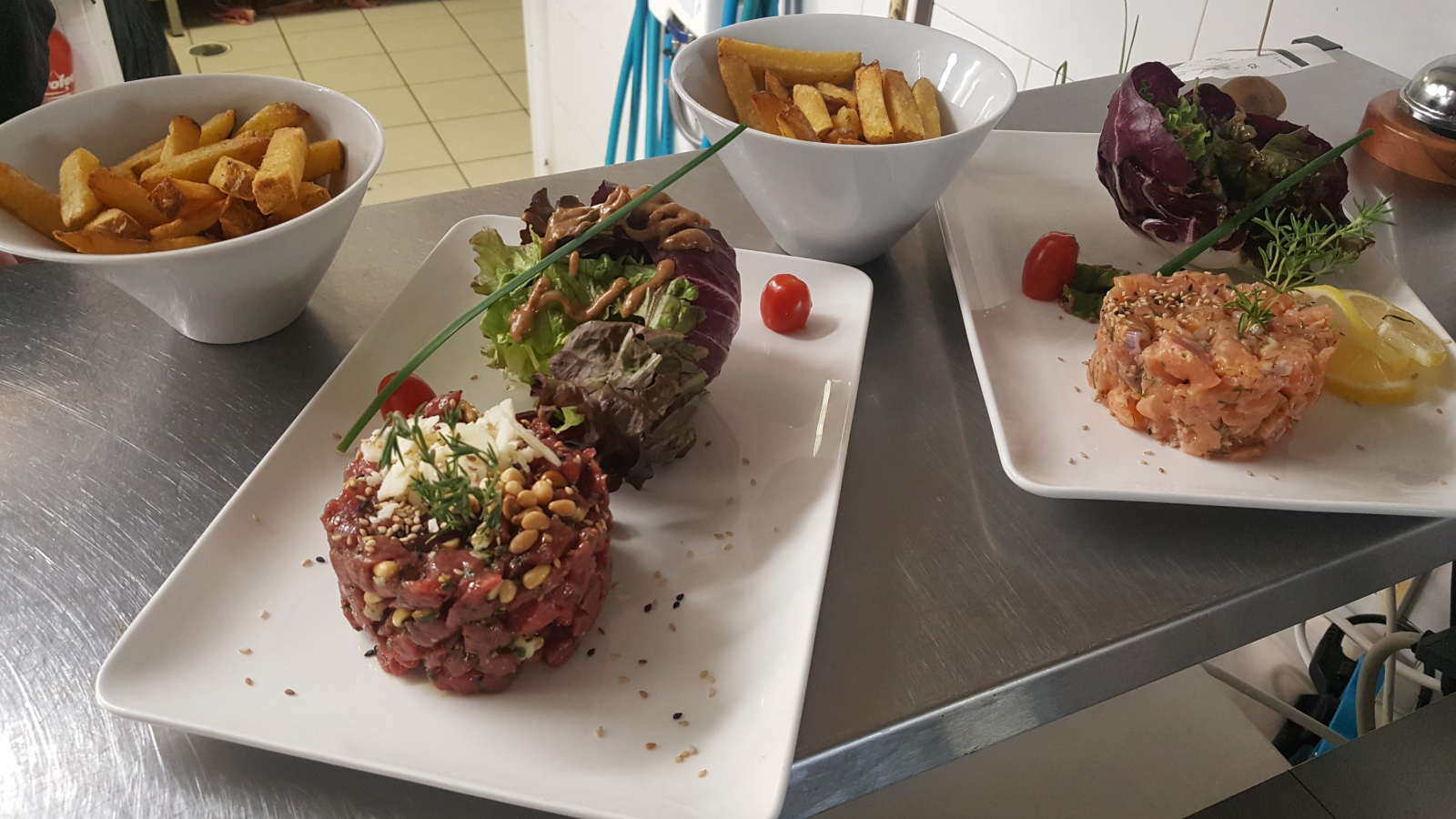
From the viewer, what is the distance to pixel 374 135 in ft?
4.20

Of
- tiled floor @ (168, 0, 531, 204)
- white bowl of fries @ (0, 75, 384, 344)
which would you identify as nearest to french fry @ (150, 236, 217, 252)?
white bowl of fries @ (0, 75, 384, 344)

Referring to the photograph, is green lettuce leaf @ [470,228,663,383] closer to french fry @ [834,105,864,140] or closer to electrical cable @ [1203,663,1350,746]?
french fry @ [834,105,864,140]

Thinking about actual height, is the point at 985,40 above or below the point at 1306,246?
below

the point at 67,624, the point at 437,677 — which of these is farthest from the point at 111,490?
the point at 437,677

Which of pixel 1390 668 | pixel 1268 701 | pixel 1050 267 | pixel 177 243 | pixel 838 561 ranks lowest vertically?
pixel 1390 668

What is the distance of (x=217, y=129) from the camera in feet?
4.19

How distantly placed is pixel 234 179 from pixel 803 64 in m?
0.82

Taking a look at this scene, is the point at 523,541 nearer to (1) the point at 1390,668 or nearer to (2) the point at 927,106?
(2) the point at 927,106

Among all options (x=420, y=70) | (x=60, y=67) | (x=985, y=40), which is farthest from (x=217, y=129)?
(x=420, y=70)

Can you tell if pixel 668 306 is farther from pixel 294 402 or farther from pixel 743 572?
pixel 294 402

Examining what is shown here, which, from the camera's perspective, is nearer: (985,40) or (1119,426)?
(1119,426)

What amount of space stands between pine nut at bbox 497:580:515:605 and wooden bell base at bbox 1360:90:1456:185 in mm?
1819

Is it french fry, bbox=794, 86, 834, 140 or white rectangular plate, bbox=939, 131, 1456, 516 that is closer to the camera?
white rectangular plate, bbox=939, 131, 1456, 516

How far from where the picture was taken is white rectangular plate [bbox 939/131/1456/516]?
1058mm
